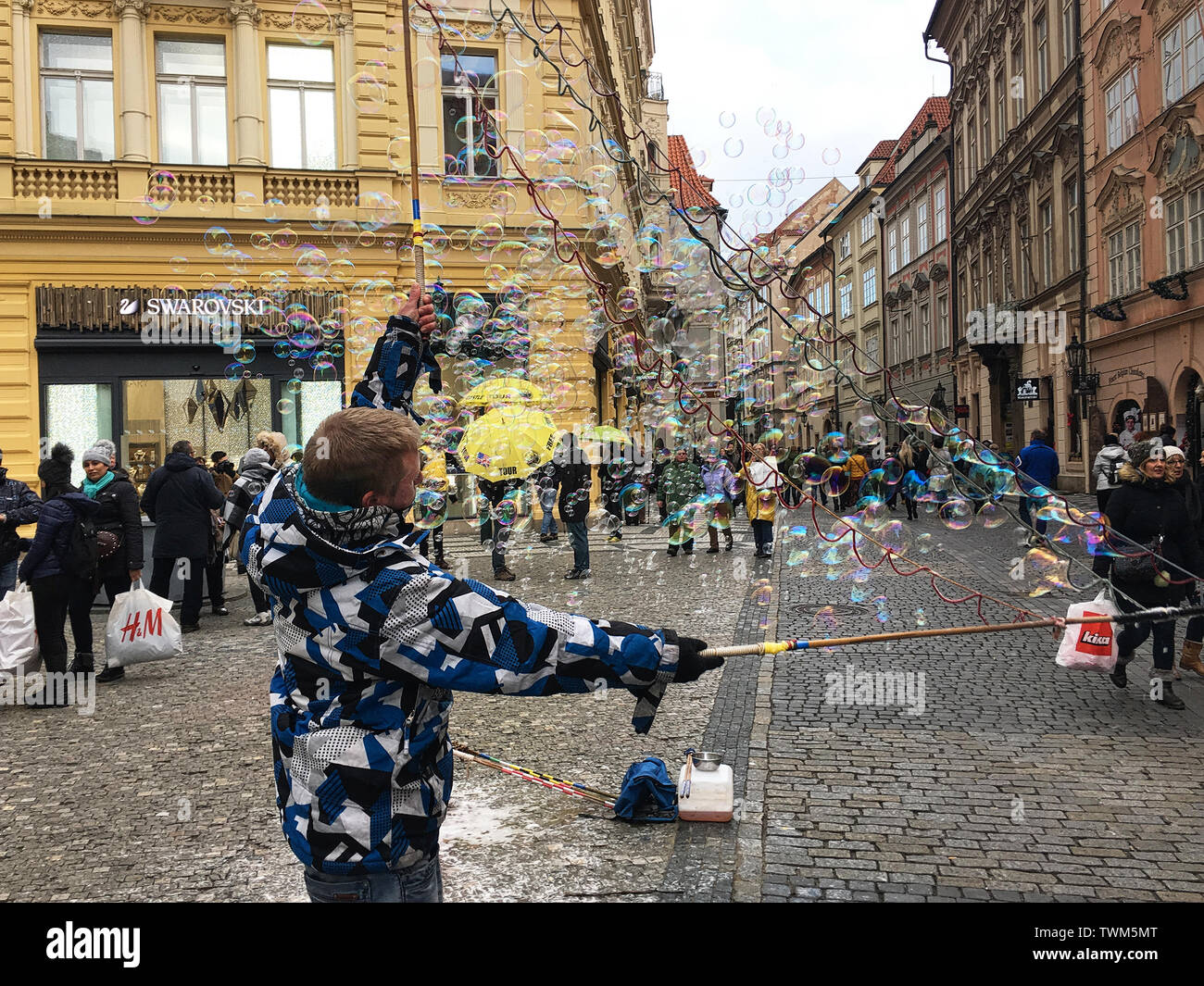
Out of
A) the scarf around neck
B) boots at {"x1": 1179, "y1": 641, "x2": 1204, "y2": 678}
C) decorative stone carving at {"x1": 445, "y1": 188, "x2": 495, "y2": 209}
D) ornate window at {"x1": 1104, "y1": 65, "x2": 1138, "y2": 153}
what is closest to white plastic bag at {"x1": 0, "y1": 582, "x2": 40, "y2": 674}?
the scarf around neck

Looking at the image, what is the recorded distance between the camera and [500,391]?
12562 mm

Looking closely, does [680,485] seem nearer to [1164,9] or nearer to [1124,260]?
[1124,260]

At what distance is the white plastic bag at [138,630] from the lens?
6664mm

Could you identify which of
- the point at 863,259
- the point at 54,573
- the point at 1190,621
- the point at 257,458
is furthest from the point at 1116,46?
the point at 863,259

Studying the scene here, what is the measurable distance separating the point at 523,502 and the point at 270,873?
28.0 ft

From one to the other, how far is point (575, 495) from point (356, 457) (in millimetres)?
9600

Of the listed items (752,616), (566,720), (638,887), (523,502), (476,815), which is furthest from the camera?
(523,502)

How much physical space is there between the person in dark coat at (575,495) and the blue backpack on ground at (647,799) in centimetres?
742

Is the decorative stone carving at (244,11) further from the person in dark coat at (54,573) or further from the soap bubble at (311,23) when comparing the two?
the person in dark coat at (54,573)

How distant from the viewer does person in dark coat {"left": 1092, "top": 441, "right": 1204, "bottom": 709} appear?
235 inches

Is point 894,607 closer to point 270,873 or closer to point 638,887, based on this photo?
point 638,887

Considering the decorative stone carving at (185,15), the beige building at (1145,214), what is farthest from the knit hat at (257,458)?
the beige building at (1145,214)

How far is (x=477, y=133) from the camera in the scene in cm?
1645

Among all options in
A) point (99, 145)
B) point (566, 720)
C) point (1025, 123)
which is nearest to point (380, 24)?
point (99, 145)
